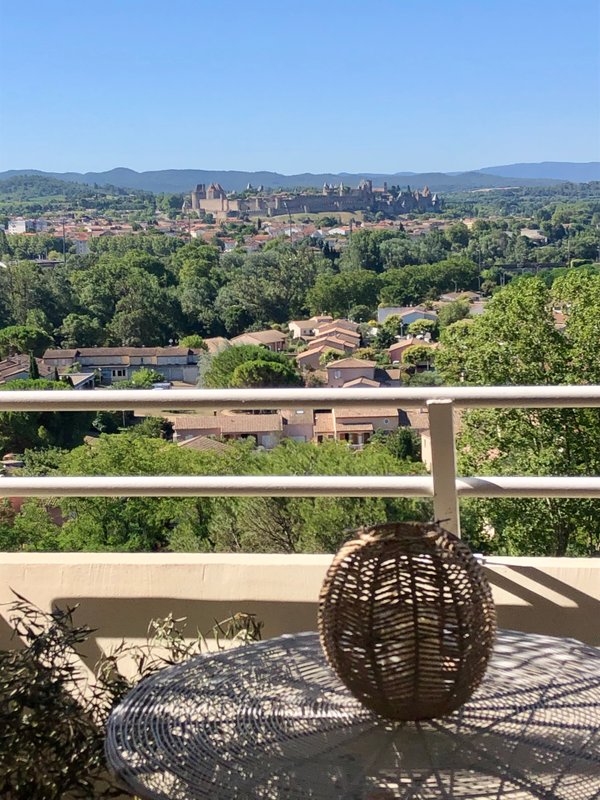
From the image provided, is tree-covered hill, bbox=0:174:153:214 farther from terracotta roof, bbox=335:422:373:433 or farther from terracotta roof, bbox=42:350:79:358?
terracotta roof, bbox=335:422:373:433

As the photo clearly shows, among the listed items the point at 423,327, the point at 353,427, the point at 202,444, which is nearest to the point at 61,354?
the point at 423,327

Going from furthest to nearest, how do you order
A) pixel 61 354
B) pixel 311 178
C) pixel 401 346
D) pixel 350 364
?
1. pixel 311 178
2. pixel 401 346
3. pixel 61 354
4. pixel 350 364

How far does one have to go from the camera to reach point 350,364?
1809 cm

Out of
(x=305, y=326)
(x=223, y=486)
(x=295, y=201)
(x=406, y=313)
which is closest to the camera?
(x=223, y=486)

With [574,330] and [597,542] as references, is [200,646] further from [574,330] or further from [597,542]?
[574,330]

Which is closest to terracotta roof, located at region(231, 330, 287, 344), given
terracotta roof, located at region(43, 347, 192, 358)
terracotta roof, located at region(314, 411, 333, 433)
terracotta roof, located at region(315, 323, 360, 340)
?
terracotta roof, located at region(315, 323, 360, 340)

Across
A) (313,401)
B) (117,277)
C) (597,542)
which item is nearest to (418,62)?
(117,277)

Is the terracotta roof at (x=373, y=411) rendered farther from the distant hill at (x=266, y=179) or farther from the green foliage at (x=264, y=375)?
the distant hill at (x=266, y=179)

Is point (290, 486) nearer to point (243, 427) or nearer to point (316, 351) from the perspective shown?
point (243, 427)

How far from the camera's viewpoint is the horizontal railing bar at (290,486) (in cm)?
186

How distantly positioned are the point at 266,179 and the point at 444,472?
147ft

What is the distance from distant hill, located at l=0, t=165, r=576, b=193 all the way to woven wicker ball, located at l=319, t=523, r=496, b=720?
34.9 m

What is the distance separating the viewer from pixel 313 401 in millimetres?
1916

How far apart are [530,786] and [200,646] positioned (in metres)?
0.94
